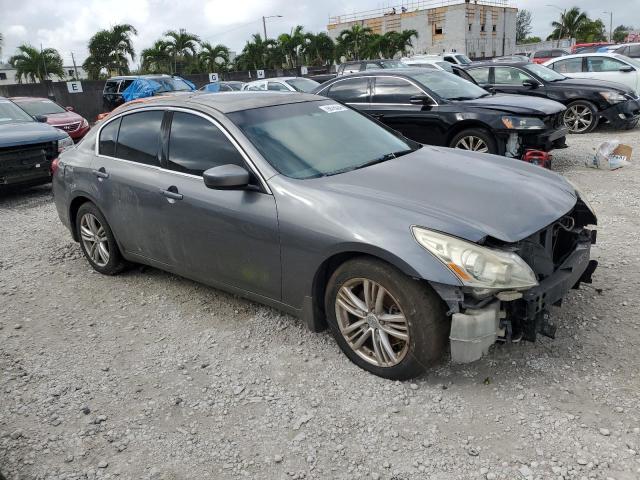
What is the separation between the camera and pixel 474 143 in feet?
25.9

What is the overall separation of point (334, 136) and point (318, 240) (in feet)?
3.70

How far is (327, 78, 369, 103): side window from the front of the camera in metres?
8.93

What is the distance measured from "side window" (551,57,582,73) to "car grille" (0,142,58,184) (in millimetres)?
12418

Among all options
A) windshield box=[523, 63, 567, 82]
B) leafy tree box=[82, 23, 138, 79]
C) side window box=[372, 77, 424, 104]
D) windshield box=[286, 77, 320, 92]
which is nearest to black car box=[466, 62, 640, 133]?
windshield box=[523, 63, 567, 82]

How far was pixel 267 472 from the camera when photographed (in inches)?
104

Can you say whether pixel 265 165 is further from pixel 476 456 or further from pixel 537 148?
pixel 537 148

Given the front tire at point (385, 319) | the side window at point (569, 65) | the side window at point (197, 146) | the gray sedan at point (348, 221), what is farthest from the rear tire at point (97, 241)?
the side window at point (569, 65)

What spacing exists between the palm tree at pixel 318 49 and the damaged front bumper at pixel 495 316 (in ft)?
153

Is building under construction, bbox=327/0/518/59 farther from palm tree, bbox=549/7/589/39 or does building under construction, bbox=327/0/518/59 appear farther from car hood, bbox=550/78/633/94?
car hood, bbox=550/78/633/94

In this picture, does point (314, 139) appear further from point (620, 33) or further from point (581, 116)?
point (620, 33)

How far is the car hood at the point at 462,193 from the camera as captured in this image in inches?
117

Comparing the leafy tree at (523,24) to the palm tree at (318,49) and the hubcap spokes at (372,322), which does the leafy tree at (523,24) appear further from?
the hubcap spokes at (372,322)

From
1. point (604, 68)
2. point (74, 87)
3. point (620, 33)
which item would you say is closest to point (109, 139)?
point (604, 68)

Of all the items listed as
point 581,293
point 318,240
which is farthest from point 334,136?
point 581,293
